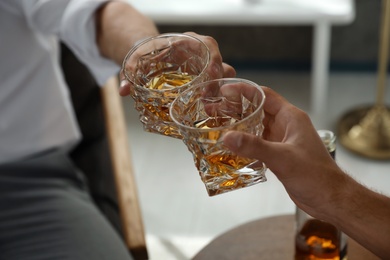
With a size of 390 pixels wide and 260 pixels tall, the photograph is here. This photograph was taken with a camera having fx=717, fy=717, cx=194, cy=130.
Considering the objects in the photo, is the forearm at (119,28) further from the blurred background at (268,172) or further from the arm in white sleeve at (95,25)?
the blurred background at (268,172)

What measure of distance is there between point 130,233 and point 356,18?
1581mm

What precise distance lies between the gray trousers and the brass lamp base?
44.0 inches

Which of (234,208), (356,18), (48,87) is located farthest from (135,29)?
(356,18)

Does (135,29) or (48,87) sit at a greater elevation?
(135,29)

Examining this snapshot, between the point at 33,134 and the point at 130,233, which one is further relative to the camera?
the point at 33,134

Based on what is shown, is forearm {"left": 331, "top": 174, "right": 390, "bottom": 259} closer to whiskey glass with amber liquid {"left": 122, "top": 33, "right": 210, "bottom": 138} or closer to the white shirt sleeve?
whiskey glass with amber liquid {"left": 122, "top": 33, "right": 210, "bottom": 138}

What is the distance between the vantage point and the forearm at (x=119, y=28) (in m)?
1.37

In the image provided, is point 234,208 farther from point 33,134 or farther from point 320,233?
point 320,233

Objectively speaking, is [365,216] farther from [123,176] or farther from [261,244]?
[123,176]

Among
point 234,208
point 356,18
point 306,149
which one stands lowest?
point 234,208

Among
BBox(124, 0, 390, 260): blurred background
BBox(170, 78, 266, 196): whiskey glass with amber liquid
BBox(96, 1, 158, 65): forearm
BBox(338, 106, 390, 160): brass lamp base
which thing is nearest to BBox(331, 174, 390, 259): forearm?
BBox(170, 78, 266, 196): whiskey glass with amber liquid

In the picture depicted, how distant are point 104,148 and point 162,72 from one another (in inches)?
30.2

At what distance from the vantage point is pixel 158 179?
2441 millimetres

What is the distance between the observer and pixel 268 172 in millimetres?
2428
